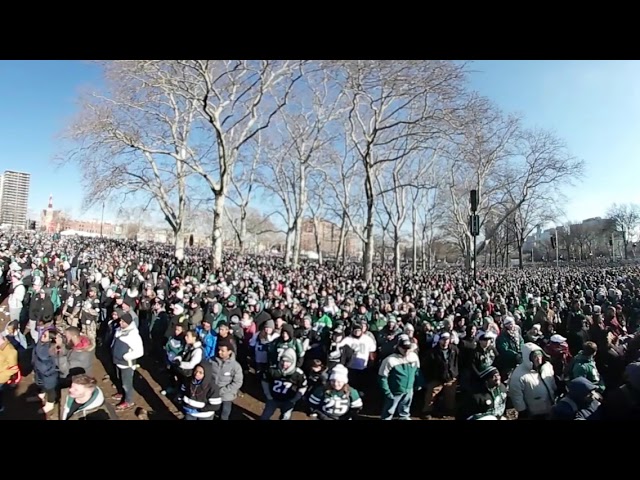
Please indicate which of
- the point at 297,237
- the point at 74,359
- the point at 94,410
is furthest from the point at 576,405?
the point at 297,237

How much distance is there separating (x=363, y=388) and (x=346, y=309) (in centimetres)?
205

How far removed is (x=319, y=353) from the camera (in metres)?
4.90

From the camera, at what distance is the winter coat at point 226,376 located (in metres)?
3.78

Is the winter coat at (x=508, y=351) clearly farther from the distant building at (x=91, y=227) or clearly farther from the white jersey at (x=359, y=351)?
the distant building at (x=91, y=227)

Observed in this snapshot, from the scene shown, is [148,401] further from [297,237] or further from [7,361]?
[297,237]

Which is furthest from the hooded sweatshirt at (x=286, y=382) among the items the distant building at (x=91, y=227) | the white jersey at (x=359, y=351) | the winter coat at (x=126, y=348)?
the distant building at (x=91, y=227)

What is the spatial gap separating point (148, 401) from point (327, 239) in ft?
53.4

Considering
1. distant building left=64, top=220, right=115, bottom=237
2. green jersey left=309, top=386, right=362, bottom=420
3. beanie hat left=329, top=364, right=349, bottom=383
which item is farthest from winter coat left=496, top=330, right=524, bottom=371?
distant building left=64, top=220, right=115, bottom=237

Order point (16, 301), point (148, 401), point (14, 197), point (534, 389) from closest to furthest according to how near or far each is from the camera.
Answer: point (534, 389), point (148, 401), point (14, 197), point (16, 301)

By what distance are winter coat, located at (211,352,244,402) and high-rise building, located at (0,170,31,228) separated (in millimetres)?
4411

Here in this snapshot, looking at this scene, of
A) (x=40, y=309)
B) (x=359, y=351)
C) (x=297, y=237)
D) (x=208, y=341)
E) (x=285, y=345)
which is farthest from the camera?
(x=297, y=237)

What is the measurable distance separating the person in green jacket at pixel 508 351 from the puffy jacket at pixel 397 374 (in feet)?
5.63
